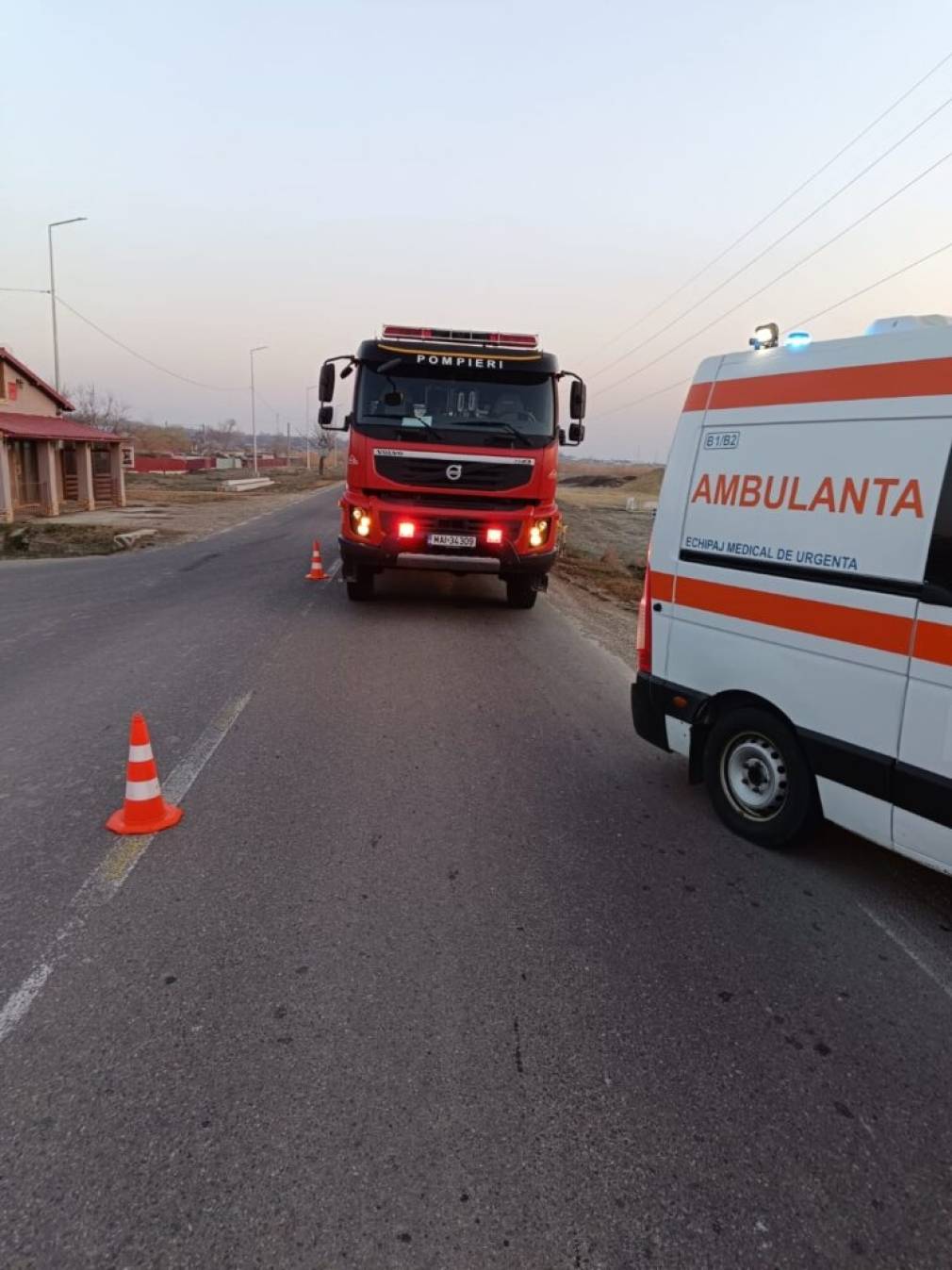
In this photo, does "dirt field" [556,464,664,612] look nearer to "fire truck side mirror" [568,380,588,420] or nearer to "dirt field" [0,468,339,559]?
"fire truck side mirror" [568,380,588,420]

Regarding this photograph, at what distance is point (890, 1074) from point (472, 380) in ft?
26.5

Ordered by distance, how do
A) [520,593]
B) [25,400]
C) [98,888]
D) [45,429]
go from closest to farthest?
[98,888], [520,593], [45,429], [25,400]

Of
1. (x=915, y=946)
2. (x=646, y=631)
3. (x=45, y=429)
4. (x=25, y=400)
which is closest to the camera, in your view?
(x=915, y=946)

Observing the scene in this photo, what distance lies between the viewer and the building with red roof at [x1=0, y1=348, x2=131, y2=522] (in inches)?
928

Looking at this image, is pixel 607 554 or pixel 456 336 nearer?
pixel 456 336

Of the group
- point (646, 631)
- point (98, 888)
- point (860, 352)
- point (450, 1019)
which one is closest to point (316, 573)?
point (646, 631)

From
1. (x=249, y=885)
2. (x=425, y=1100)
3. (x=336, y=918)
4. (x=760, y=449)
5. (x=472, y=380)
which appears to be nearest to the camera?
(x=425, y=1100)

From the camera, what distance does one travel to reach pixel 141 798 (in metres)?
4.02

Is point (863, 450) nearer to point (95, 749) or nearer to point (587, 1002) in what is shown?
point (587, 1002)

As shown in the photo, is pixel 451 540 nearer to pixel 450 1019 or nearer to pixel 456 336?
pixel 456 336

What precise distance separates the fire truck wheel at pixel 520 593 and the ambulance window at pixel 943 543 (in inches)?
286

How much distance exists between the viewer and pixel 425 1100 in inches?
92.8

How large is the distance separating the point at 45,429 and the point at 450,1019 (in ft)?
90.1

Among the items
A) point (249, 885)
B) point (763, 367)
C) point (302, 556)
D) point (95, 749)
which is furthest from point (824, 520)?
point (302, 556)
